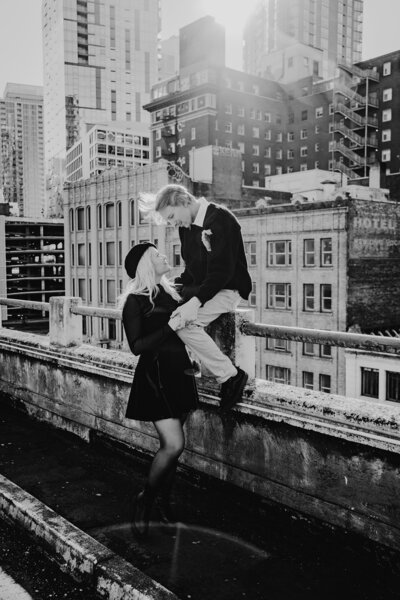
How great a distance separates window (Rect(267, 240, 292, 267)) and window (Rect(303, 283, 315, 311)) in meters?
2.18

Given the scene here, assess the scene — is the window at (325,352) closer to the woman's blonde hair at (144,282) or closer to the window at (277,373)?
the window at (277,373)

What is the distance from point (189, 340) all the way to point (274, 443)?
1.02 metres

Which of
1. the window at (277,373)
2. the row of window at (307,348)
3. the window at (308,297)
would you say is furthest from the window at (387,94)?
the window at (277,373)

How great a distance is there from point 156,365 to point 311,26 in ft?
515

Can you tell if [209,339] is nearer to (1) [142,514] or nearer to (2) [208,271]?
(2) [208,271]

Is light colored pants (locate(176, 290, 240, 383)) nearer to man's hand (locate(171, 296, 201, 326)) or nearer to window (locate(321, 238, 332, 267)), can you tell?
man's hand (locate(171, 296, 201, 326))

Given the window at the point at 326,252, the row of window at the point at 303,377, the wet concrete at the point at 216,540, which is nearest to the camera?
the wet concrete at the point at 216,540

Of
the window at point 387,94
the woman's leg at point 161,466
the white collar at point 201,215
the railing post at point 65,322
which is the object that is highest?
the window at point 387,94

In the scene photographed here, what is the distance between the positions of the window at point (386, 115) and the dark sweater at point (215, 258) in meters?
76.4

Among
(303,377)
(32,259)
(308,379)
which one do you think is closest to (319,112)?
(303,377)

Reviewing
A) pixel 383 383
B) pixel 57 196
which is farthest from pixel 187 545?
pixel 57 196

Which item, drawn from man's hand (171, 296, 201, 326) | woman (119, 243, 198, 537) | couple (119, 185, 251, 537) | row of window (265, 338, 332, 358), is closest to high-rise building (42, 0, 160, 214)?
row of window (265, 338, 332, 358)

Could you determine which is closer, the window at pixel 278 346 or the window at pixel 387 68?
the window at pixel 278 346

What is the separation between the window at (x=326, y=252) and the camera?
37.1 m
